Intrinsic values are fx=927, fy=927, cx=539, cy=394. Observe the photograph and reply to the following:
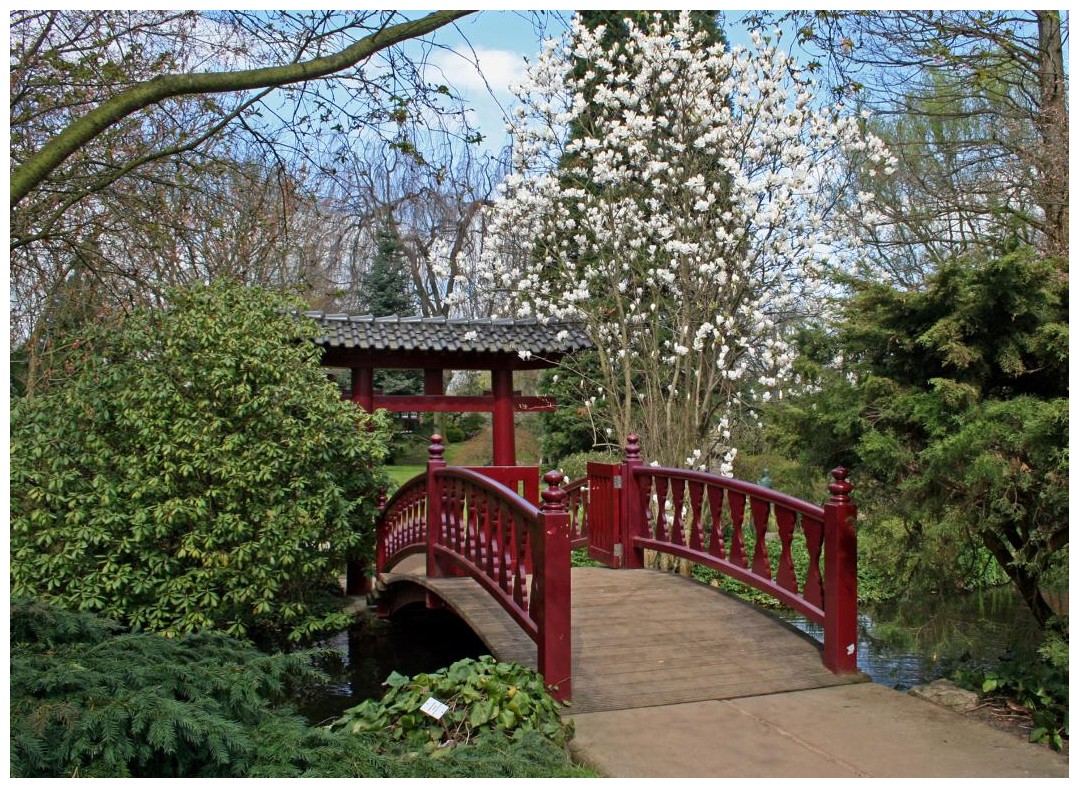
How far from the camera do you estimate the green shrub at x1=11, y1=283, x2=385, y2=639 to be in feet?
24.0

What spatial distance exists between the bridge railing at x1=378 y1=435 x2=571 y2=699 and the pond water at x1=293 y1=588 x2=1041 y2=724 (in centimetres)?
84

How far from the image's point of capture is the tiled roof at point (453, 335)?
45.1ft

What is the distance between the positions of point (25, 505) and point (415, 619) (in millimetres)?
4167

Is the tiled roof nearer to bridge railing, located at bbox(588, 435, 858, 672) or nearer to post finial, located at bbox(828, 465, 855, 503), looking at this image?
bridge railing, located at bbox(588, 435, 858, 672)

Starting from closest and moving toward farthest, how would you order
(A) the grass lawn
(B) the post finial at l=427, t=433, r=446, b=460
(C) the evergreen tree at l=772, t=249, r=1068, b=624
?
(C) the evergreen tree at l=772, t=249, r=1068, b=624
(B) the post finial at l=427, t=433, r=446, b=460
(A) the grass lawn

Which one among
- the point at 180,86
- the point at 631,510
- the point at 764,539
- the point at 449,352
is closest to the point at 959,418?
the point at 764,539

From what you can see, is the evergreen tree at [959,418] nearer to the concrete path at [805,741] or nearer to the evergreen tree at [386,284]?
the concrete path at [805,741]

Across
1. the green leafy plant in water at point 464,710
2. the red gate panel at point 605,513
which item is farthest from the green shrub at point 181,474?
the green leafy plant in water at point 464,710

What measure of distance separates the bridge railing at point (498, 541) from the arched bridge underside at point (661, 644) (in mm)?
207

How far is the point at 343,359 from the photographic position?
1410 cm

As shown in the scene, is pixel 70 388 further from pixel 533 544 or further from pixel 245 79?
pixel 533 544

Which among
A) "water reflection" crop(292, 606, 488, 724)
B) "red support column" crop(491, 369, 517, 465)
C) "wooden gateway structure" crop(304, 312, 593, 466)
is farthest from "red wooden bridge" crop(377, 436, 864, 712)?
"red support column" crop(491, 369, 517, 465)

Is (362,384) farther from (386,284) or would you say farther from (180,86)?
(386,284)

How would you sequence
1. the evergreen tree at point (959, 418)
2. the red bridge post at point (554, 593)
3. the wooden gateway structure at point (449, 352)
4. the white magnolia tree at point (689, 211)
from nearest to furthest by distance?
the evergreen tree at point (959, 418) < the red bridge post at point (554, 593) < the white magnolia tree at point (689, 211) < the wooden gateway structure at point (449, 352)
